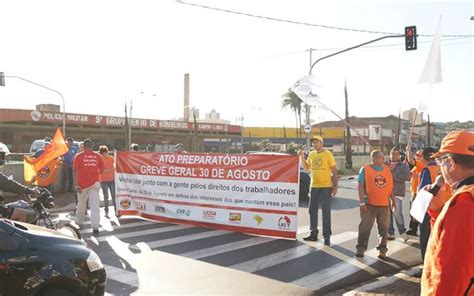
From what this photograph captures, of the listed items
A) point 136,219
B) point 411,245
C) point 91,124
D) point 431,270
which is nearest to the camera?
point 431,270

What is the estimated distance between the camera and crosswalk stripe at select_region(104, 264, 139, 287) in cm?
596

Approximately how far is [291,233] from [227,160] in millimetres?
2000

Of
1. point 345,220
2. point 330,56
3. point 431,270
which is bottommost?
point 345,220

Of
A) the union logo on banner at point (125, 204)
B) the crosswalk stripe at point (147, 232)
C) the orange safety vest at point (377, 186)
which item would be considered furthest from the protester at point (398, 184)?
the union logo on banner at point (125, 204)

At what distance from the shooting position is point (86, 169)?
917cm

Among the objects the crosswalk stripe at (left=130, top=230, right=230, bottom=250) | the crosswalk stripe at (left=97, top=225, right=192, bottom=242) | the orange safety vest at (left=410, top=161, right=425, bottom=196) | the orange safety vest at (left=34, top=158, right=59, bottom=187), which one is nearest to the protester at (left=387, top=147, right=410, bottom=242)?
the orange safety vest at (left=410, top=161, right=425, bottom=196)

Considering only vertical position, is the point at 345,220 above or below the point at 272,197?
below

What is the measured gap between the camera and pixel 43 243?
3.90 m

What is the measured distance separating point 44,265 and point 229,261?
375 centimetres

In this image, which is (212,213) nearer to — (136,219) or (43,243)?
(136,219)

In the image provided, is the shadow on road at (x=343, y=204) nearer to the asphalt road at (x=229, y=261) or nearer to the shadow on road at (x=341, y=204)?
the shadow on road at (x=341, y=204)

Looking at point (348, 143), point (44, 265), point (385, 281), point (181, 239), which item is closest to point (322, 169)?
point (385, 281)

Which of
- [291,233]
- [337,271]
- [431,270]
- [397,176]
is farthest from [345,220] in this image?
[431,270]

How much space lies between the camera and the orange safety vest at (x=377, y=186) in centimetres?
725
